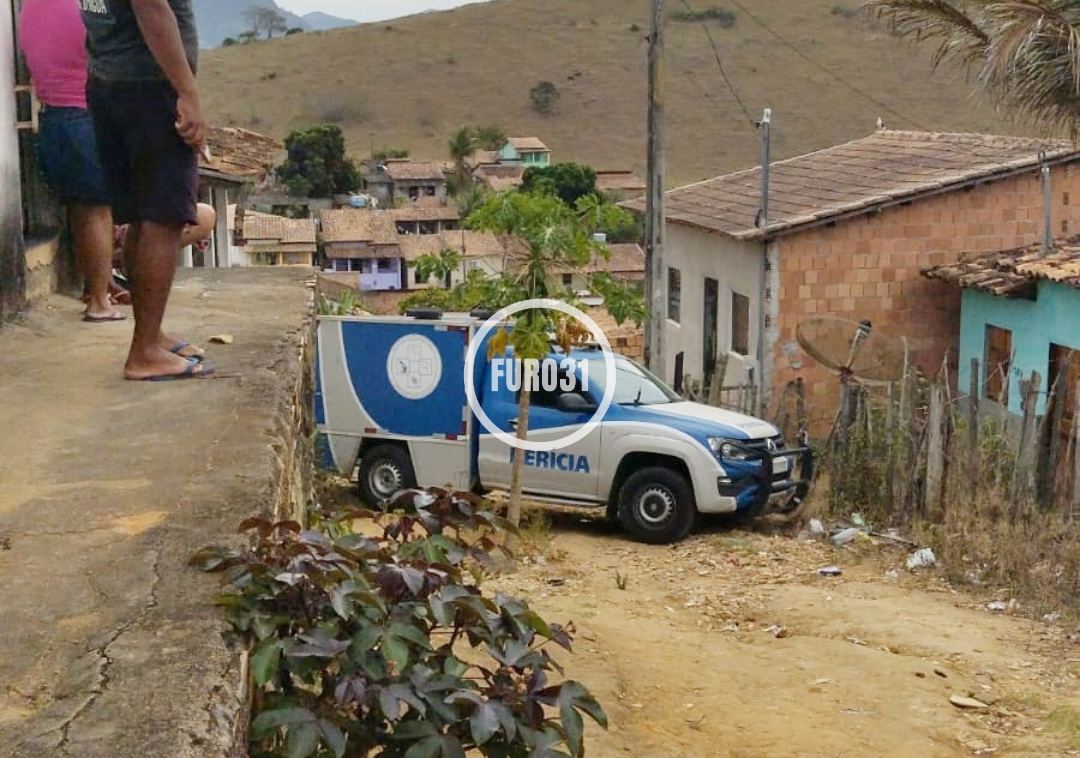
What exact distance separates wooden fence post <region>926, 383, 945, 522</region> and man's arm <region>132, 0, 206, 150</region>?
8.35m

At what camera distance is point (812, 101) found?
56094 millimetres

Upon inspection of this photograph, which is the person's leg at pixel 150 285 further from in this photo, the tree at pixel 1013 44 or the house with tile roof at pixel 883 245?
the house with tile roof at pixel 883 245

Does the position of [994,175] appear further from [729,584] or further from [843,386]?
[729,584]

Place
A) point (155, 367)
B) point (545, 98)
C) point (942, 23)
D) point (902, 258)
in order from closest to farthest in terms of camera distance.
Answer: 1. point (155, 367)
2. point (942, 23)
3. point (902, 258)
4. point (545, 98)

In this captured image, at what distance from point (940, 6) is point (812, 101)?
47.2m

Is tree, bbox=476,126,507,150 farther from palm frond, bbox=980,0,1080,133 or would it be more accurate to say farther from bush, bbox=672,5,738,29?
palm frond, bbox=980,0,1080,133

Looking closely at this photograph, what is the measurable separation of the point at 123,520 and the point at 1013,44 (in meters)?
8.03

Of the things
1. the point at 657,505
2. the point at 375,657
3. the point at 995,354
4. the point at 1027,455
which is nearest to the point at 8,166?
the point at 375,657

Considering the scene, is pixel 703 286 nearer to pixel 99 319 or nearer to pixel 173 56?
pixel 99 319

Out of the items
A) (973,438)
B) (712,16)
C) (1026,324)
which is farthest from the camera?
(712,16)

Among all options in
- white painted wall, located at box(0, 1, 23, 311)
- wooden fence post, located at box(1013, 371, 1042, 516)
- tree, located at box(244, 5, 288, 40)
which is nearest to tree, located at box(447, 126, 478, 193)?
tree, located at box(244, 5, 288, 40)

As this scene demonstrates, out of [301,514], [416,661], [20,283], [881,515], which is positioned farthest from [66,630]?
[881,515]

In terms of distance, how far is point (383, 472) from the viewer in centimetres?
1348

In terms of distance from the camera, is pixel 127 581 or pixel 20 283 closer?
pixel 127 581
